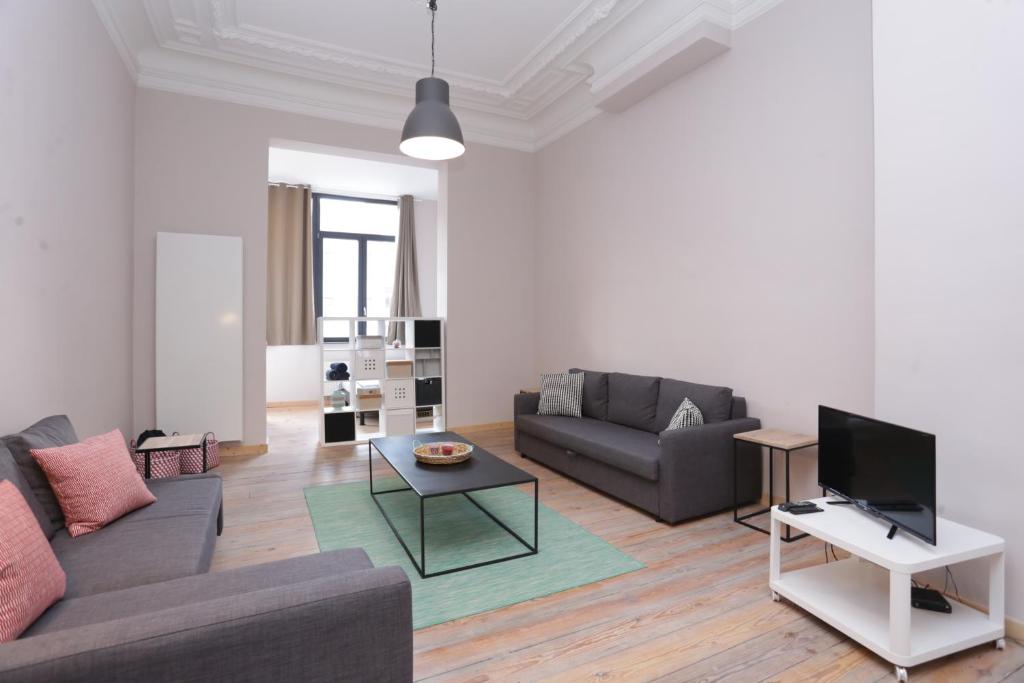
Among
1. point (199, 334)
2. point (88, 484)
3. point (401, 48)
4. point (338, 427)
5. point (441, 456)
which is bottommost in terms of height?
point (338, 427)

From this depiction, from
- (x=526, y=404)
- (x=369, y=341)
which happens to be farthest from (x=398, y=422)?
(x=526, y=404)

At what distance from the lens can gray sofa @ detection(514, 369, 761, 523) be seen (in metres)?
3.36

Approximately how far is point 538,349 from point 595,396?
1.75 meters

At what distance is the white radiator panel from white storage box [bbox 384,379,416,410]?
1405mm

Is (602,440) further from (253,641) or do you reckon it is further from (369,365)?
(253,641)

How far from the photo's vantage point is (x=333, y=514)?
11.8 feet

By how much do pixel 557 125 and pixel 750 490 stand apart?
4.33 meters

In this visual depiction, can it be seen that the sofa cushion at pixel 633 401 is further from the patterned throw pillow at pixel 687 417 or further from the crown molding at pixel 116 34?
the crown molding at pixel 116 34

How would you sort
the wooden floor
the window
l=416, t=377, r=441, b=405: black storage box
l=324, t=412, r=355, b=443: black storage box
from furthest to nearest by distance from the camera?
the window < l=416, t=377, r=441, b=405: black storage box < l=324, t=412, r=355, b=443: black storage box < the wooden floor

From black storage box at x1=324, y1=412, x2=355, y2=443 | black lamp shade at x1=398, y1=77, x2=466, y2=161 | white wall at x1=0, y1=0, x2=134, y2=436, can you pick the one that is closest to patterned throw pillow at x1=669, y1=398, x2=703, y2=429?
black lamp shade at x1=398, y1=77, x2=466, y2=161

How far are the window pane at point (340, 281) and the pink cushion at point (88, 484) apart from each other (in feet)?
21.0

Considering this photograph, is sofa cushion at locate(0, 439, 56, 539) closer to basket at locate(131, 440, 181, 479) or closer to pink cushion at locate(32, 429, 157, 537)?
pink cushion at locate(32, 429, 157, 537)

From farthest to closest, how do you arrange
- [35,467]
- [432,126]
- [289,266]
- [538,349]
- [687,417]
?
[289,266], [538,349], [687,417], [432,126], [35,467]

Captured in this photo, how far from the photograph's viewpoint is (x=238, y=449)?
5.18 m
